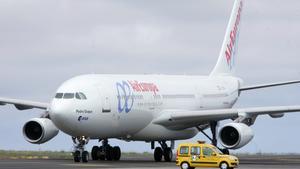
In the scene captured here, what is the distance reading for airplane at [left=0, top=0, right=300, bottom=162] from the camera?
1807 inches

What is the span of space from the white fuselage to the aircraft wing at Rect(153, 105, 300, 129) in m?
0.41

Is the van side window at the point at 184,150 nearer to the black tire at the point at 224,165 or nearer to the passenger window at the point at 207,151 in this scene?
the passenger window at the point at 207,151

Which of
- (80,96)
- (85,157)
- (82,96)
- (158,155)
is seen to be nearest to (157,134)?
(158,155)

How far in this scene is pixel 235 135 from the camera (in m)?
49.7

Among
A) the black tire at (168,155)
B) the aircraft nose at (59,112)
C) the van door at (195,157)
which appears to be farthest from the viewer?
the black tire at (168,155)

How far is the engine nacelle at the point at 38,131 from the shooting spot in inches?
2009

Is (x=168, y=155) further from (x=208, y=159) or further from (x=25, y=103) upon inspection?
(x=208, y=159)

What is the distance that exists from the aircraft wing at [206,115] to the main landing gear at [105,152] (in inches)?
116

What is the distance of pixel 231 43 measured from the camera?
66688 millimetres

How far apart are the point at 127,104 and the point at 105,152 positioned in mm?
4095

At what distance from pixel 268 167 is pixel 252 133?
6.15m

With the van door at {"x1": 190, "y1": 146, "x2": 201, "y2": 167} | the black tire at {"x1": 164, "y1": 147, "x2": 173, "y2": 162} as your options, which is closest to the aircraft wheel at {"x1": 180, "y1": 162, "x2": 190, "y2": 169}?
the van door at {"x1": 190, "y1": 146, "x2": 201, "y2": 167}

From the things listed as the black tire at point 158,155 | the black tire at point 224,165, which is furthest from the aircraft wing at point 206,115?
the black tire at point 224,165

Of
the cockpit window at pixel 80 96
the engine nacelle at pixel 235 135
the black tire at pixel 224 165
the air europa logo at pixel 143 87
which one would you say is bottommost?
the black tire at pixel 224 165
